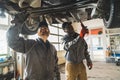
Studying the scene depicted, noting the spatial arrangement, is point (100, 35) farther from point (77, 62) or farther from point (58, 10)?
point (58, 10)

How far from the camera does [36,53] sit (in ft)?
5.95

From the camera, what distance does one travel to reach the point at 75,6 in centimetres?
157

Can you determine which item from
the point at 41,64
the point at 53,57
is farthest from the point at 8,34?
the point at 53,57

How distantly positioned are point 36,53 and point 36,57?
53 millimetres

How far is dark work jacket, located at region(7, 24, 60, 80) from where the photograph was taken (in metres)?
1.70

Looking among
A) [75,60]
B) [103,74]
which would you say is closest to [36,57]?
[75,60]

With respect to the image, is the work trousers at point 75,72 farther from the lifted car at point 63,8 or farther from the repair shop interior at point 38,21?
the lifted car at point 63,8

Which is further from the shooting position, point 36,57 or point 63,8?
point 36,57

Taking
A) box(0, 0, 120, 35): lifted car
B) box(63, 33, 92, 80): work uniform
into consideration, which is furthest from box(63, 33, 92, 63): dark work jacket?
box(0, 0, 120, 35): lifted car

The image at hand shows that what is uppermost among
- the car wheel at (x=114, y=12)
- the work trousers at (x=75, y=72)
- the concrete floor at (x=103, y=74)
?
the car wheel at (x=114, y=12)

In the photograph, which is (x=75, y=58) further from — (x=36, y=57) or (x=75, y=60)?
(x=36, y=57)

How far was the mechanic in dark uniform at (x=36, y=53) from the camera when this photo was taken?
5.40 ft

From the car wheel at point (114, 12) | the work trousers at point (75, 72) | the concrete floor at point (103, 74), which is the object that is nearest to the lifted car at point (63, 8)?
the car wheel at point (114, 12)

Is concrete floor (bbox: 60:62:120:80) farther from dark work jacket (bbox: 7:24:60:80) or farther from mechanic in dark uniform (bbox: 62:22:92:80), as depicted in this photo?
dark work jacket (bbox: 7:24:60:80)
